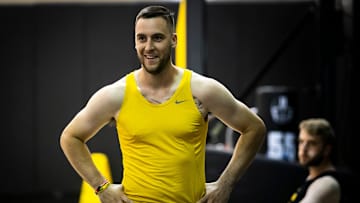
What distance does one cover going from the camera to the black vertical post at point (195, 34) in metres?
2.89

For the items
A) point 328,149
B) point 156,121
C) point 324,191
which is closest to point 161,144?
point 156,121

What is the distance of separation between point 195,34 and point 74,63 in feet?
14.7

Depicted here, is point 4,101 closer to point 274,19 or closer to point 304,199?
point 274,19

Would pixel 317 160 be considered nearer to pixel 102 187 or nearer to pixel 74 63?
pixel 102 187

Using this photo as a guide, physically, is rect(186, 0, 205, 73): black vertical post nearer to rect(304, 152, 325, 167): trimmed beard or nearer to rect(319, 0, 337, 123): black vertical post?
rect(304, 152, 325, 167): trimmed beard

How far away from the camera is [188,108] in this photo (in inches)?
77.3

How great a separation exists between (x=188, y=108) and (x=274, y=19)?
17.8ft

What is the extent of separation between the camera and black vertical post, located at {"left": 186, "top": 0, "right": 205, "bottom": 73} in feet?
9.50

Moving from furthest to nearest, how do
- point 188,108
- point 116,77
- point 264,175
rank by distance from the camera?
point 116,77, point 264,175, point 188,108

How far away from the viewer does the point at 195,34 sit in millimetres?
2928

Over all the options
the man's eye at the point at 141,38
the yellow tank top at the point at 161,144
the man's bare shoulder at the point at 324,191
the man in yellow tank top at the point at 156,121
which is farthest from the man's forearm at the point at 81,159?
the man's bare shoulder at the point at 324,191

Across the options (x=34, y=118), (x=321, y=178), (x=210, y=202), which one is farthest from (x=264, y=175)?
(x=34, y=118)

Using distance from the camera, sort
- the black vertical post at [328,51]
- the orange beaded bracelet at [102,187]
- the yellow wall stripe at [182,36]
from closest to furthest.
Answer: the orange beaded bracelet at [102,187] → the yellow wall stripe at [182,36] → the black vertical post at [328,51]

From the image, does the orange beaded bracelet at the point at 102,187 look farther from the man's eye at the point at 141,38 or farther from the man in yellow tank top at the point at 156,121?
the man's eye at the point at 141,38
